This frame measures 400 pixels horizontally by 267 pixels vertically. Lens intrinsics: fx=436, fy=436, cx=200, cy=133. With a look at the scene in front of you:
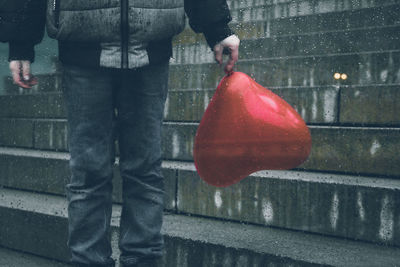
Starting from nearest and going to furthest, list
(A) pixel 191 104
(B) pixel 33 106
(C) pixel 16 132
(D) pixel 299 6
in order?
(A) pixel 191 104 < (C) pixel 16 132 < (B) pixel 33 106 < (D) pixel 299 6

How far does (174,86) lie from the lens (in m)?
3.64

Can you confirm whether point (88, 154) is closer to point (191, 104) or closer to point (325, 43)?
point (191, 104)

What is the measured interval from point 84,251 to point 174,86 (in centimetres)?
207

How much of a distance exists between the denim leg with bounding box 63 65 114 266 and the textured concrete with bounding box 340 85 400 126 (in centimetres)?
143

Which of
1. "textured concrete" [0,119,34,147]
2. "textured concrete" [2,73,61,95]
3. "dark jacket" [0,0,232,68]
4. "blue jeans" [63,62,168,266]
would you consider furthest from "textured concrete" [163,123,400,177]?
"textured concrete" [2,73,61,95]

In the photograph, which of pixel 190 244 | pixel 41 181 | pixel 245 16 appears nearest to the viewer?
pixel 190 244

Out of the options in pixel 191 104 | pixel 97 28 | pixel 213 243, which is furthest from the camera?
pixel 191 104

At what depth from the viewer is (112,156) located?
6.39 ft

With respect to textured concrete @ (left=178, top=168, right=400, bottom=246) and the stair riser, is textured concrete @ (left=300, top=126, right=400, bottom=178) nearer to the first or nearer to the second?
textured concrete @ (left=178, top=168, right=400, bottom=246)

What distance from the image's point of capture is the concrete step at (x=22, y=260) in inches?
106

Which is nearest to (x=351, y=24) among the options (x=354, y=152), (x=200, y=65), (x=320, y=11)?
(x=320, y=11)

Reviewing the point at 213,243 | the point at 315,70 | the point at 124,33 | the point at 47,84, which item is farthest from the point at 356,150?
the point at 47,84

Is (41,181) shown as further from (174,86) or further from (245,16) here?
(245,16)

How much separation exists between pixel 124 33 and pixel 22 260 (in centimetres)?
183
